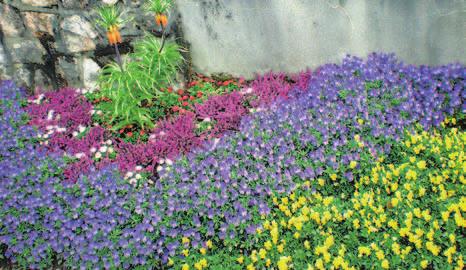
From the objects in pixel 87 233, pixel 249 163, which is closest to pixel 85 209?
pixel 87 233

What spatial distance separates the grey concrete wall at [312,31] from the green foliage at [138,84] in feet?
2.18

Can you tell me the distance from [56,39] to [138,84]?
146 cm

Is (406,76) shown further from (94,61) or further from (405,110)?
(94,61)

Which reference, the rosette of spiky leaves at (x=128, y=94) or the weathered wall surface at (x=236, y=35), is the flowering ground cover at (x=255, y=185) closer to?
the rosette of spiky leaves at (x=128, y=94)

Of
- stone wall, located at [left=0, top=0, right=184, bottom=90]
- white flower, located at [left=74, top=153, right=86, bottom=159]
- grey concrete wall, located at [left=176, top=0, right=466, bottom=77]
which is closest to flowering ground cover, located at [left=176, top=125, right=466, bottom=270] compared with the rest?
grey concrete wall, located at [left=176, top=0, right=466, bottom=77]

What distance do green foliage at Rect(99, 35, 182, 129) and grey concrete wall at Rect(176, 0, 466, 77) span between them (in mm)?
663

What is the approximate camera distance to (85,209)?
11.1 ft

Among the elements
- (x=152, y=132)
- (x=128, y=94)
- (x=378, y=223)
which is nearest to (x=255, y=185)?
(x=378, y=223)

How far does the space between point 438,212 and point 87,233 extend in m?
2.50

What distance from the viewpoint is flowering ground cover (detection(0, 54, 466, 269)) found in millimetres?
2922

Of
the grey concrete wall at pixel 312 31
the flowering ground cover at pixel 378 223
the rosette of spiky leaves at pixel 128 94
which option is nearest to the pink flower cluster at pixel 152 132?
the rosette of spiky leaves at pixel 128 94

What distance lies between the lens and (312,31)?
469 centimetres

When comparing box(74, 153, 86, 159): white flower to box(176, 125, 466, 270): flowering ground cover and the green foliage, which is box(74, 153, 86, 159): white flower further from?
box(176, 125, 466, 270): flowering ground cover

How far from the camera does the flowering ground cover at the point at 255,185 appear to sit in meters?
2.92
